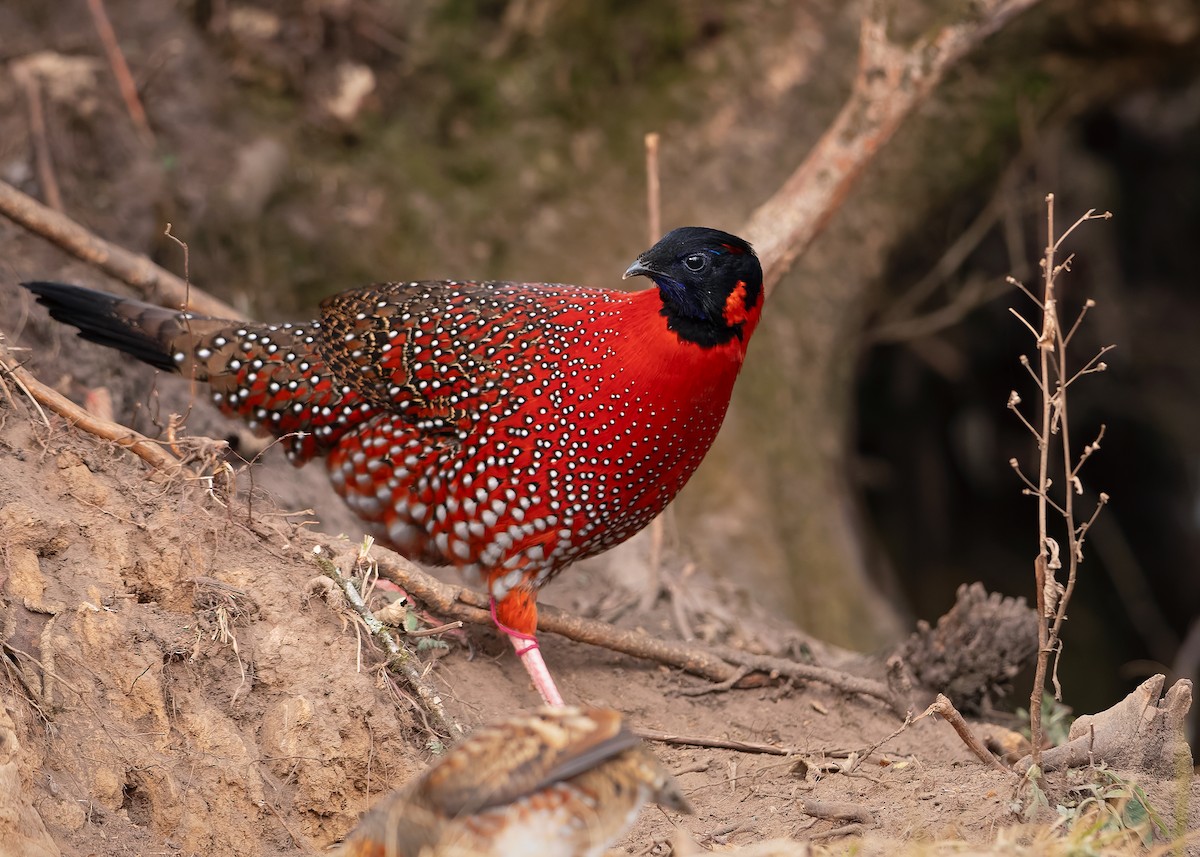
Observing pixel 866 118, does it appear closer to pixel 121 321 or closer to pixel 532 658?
pixel 532 658

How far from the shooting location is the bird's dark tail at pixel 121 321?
4.11 m

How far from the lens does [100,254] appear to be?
4.72 meters

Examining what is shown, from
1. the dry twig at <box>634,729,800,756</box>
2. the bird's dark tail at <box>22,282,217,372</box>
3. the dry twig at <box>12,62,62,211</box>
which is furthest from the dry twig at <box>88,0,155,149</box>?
the dry twig at <box>634,729,800,756</box>

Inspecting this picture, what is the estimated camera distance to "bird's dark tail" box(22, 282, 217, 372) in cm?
411

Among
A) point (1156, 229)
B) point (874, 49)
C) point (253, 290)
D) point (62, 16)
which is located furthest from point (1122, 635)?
point (62, 16)

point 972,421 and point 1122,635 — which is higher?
point 972,421

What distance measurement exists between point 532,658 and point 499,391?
83cm

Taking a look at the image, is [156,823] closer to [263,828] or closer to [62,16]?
[263,828]

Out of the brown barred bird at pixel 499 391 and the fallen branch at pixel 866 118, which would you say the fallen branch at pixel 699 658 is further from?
the fallen branch at pixel 866 118

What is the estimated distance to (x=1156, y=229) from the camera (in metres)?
9.08

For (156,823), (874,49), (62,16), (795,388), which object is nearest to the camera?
(156,823)

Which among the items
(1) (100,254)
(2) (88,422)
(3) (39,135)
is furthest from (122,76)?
(2) (88,422)

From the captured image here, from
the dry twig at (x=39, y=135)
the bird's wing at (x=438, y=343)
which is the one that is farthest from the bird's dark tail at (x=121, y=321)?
the dry twig at (x=39, y=135)

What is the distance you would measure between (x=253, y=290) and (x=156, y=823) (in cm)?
351
